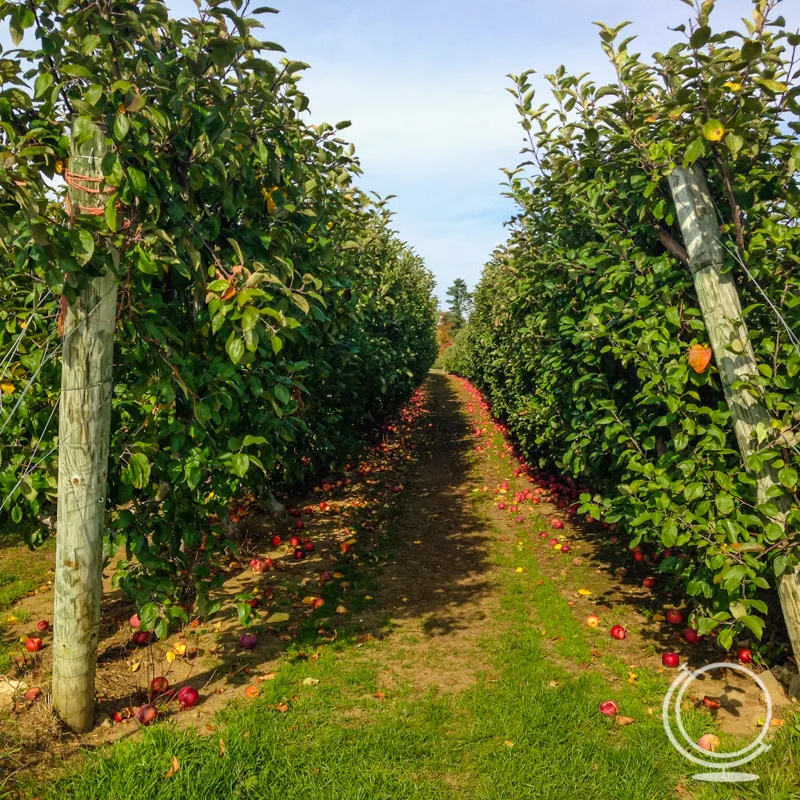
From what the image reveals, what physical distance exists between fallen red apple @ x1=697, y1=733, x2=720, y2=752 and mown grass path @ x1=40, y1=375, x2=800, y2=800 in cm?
12

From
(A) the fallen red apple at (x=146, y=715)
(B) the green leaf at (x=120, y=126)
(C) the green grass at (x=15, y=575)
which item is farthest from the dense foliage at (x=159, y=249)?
(C) the green grass at (x=15, y=575)

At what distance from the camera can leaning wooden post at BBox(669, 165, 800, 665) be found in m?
2.97

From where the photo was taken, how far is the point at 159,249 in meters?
2.85

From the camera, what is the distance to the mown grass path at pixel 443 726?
2590mm

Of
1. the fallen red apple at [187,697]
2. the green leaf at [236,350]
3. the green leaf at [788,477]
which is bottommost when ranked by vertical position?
the fallen red apple at [187,697]

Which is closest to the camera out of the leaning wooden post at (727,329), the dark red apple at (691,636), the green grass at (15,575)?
the leaning wooden post at (727,329)

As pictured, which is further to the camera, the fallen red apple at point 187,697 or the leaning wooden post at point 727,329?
the fallen red apple at point 187,697

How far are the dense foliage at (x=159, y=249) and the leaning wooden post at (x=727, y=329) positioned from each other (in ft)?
→ 7.30

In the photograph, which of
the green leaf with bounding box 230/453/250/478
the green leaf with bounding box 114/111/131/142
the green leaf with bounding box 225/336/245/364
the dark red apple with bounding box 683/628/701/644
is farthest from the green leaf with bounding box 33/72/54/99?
the dark red apple with bounding box 683/628/701/644

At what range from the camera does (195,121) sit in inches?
115

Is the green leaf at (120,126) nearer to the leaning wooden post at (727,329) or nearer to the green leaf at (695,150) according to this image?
the green leaf at (695,150)

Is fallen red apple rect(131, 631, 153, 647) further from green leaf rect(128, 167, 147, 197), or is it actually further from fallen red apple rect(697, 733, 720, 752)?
fallen red apple rect(697, 733, 720, 752)

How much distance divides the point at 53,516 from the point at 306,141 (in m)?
3.19

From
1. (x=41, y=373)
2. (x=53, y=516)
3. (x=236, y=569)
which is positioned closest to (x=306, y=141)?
(x=41, y=373)
